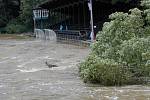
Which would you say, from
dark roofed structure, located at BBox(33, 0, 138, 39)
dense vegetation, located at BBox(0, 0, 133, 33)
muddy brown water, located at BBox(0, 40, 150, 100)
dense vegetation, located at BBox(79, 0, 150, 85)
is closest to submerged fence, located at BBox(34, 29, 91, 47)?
dark roofed structure, located at BBox(33, 0, 138, 39)

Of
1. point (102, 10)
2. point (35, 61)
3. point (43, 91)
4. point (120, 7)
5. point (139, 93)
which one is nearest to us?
point (139, 93)

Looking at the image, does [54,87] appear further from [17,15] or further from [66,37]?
[17,15]

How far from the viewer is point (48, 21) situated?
2603 inches

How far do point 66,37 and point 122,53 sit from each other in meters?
30.0

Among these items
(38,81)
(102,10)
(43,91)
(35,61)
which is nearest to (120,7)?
(102,10)

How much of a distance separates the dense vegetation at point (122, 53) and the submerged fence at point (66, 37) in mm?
18628

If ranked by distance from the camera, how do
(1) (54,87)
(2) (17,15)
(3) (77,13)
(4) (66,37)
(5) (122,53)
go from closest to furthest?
1. (1) (54,87)
2. (5) (122,53)
3. (4) (66,37)
4. (3) (77,13)
5. (2) (17,15)

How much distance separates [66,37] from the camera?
4769 cm

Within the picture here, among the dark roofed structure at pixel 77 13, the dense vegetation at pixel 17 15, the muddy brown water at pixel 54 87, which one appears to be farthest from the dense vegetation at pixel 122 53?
the dense vegetation at pixel 17 15

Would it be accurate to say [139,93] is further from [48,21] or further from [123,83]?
[48,21]

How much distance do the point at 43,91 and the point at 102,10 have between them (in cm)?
3024

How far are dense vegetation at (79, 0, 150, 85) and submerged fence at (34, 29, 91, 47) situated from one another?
733 inches

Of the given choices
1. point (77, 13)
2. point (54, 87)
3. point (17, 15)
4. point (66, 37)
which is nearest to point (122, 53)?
point (54, 87)

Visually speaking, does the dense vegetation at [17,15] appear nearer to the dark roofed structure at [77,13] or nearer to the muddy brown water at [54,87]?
the dark roofed structure at [77,13]
